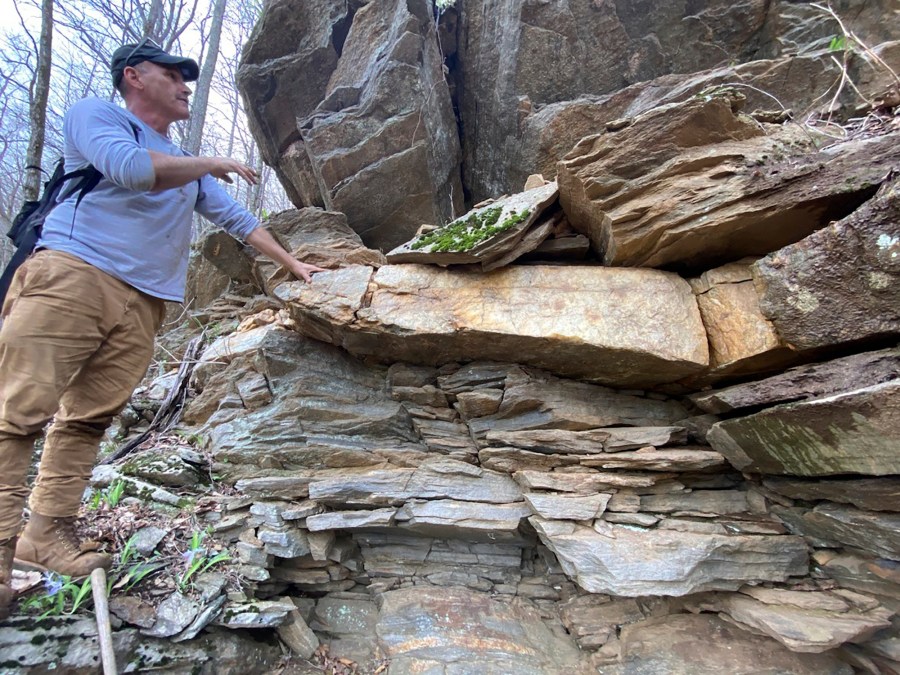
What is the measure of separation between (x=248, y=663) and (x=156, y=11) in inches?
539

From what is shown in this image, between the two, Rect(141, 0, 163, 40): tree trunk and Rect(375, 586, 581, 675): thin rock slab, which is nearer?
Rect(375, 586, 581, 675): thin rock slab

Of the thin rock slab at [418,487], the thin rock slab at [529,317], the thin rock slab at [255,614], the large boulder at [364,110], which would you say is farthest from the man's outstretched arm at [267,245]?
the large boulder at [364,110]

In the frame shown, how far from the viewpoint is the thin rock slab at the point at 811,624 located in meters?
3.24

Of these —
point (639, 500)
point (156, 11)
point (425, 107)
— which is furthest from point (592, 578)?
point (156, 11)

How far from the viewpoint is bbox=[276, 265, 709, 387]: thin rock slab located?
3.99 m

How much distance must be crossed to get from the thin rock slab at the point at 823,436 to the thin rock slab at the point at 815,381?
0.15 meters

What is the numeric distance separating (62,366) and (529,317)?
11.8ft

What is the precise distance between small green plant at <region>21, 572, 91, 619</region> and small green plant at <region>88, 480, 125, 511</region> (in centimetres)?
91

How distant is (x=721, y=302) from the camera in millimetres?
3996

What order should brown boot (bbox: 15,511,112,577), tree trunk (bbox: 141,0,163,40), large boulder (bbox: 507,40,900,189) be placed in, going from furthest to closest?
tree trunk (bbox: 141,0,163,40) → large boulder (bbox: 507,40,900,189) → brown boot (bbox: 15,511,112,577)

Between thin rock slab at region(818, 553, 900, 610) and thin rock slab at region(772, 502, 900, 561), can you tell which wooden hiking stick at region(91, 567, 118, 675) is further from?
thin rock slab at region(818, 553, 900, 610)

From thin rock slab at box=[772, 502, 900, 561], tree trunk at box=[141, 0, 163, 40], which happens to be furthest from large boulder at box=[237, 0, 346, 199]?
thin rock slab at box=[772, 502, 900, 561]

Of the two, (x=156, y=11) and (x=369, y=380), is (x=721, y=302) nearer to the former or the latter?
(x=369, y=380)

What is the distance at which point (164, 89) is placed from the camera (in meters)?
3.53
